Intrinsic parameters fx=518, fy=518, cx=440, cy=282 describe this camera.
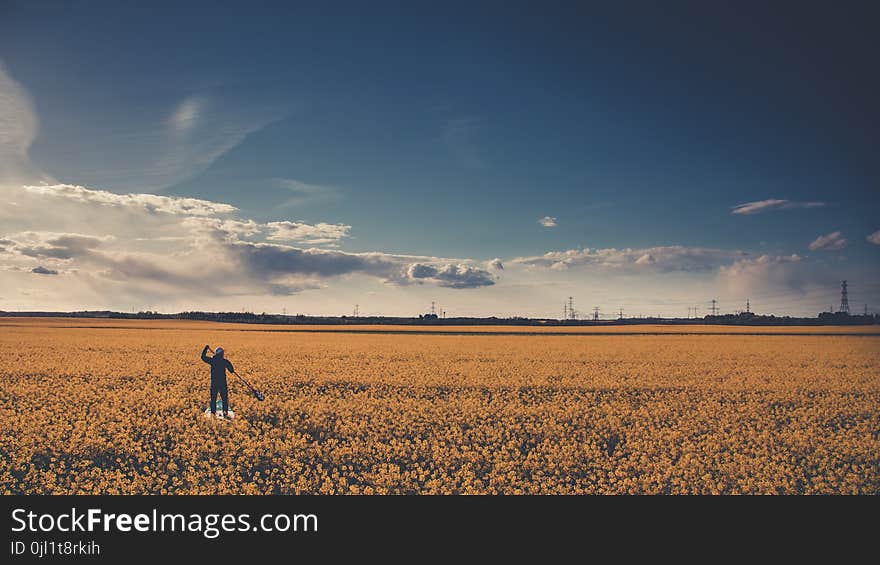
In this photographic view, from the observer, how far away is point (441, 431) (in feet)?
40.5

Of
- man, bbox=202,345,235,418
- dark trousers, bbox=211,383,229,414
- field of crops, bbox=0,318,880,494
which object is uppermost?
man, bbox=202,345,235,418

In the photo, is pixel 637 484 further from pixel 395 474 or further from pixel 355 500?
pixel 355 500

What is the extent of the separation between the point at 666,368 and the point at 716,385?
5.12 metres

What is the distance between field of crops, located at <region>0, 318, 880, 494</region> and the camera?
9219 millimetres

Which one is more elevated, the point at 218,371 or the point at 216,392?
the point at 218,371

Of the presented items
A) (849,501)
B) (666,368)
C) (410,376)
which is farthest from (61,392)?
(666,368)

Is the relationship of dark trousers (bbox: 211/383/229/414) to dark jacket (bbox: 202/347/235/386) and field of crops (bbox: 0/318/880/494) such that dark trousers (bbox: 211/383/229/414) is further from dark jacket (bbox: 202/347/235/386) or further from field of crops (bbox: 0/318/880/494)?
field of crops (bbox: 0/318/880/494)

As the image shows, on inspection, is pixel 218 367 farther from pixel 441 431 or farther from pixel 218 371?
pixel 441 431

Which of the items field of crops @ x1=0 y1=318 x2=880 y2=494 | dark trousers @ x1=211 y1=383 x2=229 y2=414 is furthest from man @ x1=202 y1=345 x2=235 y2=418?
field of crops @ x1=0 y1=318 x2=880 y2=494

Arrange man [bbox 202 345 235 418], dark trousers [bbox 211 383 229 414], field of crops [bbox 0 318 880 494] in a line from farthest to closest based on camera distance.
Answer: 1. dark trousers [bbox 211 383 229 414]
2. man [bbox 202 345 235 418]
3. field of crops [bbox 0 318 880 494]

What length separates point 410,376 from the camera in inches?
845

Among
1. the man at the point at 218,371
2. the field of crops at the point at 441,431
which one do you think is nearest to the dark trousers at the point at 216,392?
the man at the point at 218,371

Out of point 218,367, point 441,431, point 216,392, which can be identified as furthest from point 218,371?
point 441,431

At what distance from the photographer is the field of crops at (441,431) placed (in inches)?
363
